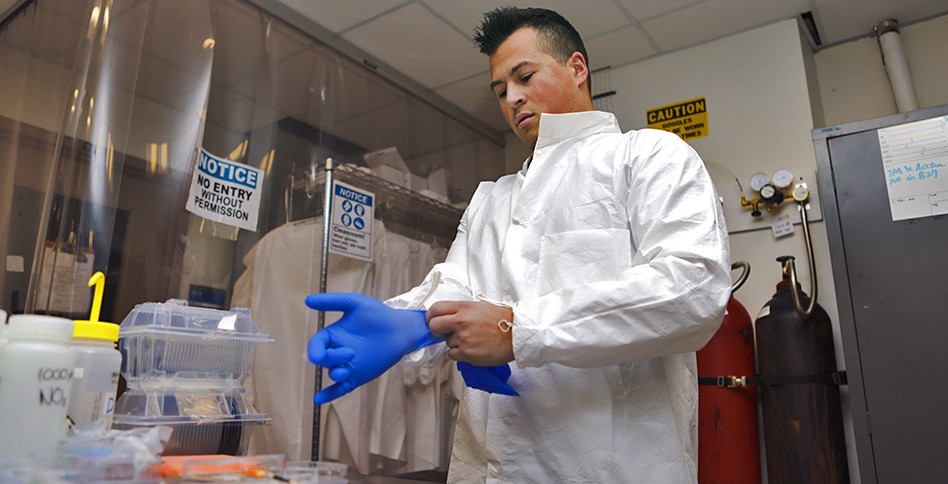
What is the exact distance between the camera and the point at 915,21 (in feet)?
9.52

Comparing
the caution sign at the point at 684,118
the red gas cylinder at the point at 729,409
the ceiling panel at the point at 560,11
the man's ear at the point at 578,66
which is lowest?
the red gas cylinder at the point at 729,409

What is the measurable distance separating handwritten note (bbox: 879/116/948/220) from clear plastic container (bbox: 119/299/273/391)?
79.0 inches

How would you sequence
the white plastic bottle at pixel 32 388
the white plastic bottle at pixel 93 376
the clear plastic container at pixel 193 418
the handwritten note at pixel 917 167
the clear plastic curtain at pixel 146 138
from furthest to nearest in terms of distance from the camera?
the handwritten note at pixel 917 167 → the clear plastic curtain at pixel 146 138 → the clear plastic container at pixel 193 418 → the white plastic bottle at pixel 93 376 → the white plastic bottle at pixel 32 388

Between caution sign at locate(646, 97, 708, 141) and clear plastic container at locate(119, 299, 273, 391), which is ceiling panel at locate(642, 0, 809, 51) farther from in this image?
clear plastic container at locate(119, 299, 273, 391)

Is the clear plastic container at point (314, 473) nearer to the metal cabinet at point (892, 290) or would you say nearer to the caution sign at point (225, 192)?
the caution sign at point (225, 192)

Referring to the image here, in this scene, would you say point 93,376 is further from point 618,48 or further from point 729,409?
point 618,48

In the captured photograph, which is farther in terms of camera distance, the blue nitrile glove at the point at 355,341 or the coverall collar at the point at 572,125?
the coverall collar at the point at 572,125

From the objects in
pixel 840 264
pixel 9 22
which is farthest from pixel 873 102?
pixel 9 22

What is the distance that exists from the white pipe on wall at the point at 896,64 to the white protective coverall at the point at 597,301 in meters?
1.91

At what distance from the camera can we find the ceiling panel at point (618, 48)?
2.98 m

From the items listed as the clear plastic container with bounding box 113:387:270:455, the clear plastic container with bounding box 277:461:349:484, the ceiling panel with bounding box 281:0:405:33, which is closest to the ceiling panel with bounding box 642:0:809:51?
the ceiling panel with bounding box 281:0:405:33

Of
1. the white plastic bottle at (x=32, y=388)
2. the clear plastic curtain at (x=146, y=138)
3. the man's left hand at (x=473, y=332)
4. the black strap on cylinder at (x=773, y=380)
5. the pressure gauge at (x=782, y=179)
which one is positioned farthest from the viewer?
the pressure gauge at (x=782, y=179)

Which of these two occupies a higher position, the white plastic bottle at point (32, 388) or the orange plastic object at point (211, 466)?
the white plastic bottle at point (32, 388)

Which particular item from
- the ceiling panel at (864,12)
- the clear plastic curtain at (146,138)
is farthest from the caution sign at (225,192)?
the ceiling panel at (864,12)
